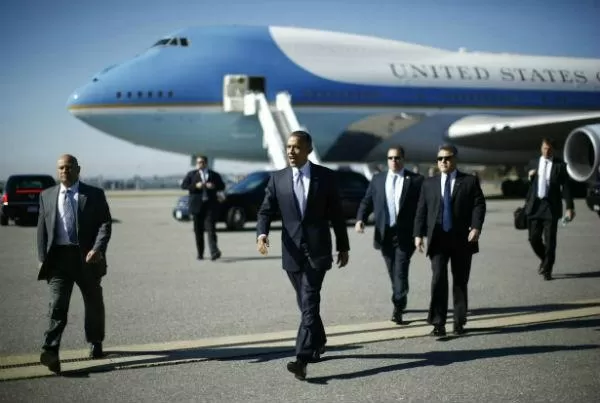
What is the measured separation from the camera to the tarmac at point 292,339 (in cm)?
484

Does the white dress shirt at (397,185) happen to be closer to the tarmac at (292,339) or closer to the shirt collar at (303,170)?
the tarmac at (292,339)

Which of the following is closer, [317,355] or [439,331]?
[317,355]

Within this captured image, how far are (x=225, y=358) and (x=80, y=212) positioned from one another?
60.5 inches

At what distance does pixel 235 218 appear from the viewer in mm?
17547

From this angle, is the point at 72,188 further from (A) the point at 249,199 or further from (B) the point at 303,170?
(A) the point at 249,199

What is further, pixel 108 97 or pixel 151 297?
pixel 108 97

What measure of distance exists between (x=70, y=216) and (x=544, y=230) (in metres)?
6.53

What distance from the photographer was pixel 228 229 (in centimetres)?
1777

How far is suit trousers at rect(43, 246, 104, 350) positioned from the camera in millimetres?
5363

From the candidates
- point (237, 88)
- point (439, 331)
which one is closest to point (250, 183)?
point (237, 88)

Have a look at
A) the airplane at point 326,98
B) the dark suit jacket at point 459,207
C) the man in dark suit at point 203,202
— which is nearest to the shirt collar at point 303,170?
the dark suit jacket at point 459,207

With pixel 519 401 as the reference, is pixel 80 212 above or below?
above

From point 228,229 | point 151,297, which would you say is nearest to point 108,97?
point 228,229

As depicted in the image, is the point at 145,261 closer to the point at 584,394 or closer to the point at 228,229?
the point at 228,229
